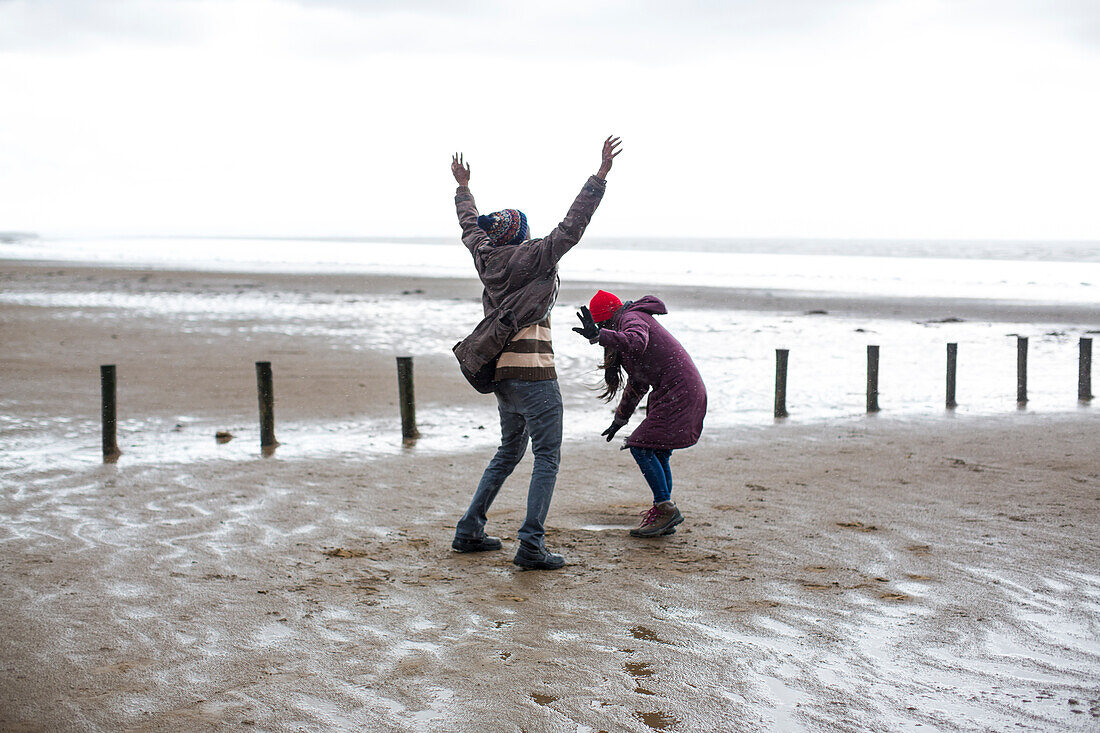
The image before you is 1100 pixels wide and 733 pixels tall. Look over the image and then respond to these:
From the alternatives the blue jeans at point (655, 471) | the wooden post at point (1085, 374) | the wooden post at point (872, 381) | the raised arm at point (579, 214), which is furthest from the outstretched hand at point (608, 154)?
the wooden post at point (1085, 374)

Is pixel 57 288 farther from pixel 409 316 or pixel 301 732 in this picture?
pixel 301 732

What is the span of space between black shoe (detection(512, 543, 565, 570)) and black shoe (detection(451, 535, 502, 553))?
0.41 metres

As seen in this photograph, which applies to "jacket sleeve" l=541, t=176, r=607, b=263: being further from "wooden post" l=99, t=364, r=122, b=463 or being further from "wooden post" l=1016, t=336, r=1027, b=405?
"wooden post" l=1016, t=336, r=1027, b=405

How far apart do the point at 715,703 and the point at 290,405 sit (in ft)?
29.9

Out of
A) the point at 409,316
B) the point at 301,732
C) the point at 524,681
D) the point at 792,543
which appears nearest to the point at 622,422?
the point at 792,543

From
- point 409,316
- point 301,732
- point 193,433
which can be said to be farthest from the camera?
point 409,316

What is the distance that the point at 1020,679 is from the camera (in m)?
3.78

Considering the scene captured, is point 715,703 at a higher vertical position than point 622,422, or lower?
lower

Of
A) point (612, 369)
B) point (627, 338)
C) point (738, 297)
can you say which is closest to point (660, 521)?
point (612, 369)

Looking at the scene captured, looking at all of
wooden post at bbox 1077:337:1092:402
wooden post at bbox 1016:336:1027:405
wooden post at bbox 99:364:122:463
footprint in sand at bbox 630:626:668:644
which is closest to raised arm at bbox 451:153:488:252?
footprint in sand at bbox 630:626:668:644

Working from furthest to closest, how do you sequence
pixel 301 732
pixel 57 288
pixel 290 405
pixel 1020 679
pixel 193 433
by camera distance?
pixel 57 288
pixel 290 405
pixel 193 433
pixel 1020 679
pixel 301 732

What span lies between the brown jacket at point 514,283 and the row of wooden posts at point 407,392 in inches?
186

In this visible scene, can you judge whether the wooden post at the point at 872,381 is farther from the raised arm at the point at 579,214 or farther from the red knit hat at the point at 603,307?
the raised arm at the point at 579,214

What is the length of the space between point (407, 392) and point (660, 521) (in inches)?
186
